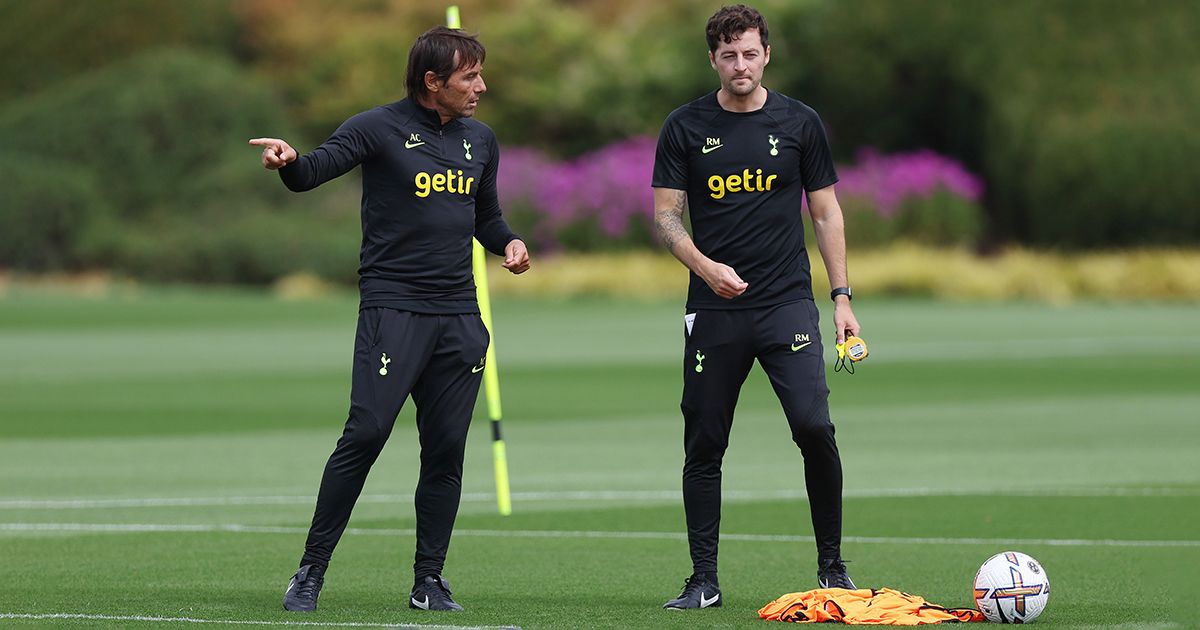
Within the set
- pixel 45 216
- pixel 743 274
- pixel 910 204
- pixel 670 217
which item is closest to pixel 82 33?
pixel 45 216

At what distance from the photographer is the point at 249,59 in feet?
246

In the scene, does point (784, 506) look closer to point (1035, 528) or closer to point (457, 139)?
point (1035, 528)

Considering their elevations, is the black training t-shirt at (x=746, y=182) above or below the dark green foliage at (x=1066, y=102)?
below

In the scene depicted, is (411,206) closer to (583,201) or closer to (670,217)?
(670,217)

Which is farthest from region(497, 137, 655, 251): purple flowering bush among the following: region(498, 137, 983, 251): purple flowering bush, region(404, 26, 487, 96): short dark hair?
region(404, 26, 487, 96): short dark hair

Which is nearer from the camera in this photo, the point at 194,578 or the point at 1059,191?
the point at 194,578

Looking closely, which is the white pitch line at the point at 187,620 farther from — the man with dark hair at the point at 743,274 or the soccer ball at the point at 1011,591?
the soccer ball at the point at 1011,591

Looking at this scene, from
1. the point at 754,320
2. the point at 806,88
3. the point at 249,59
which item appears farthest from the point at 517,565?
the point at 249,59

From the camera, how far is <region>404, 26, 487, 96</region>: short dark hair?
8.52m

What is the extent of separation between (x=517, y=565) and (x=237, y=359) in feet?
62.4

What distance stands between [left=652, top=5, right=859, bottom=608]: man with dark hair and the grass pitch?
547 millimetres

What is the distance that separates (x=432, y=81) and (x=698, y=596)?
233cm

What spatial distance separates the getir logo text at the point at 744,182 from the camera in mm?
8820

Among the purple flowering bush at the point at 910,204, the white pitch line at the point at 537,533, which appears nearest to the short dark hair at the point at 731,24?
the white pitch line at the point at 537,533
